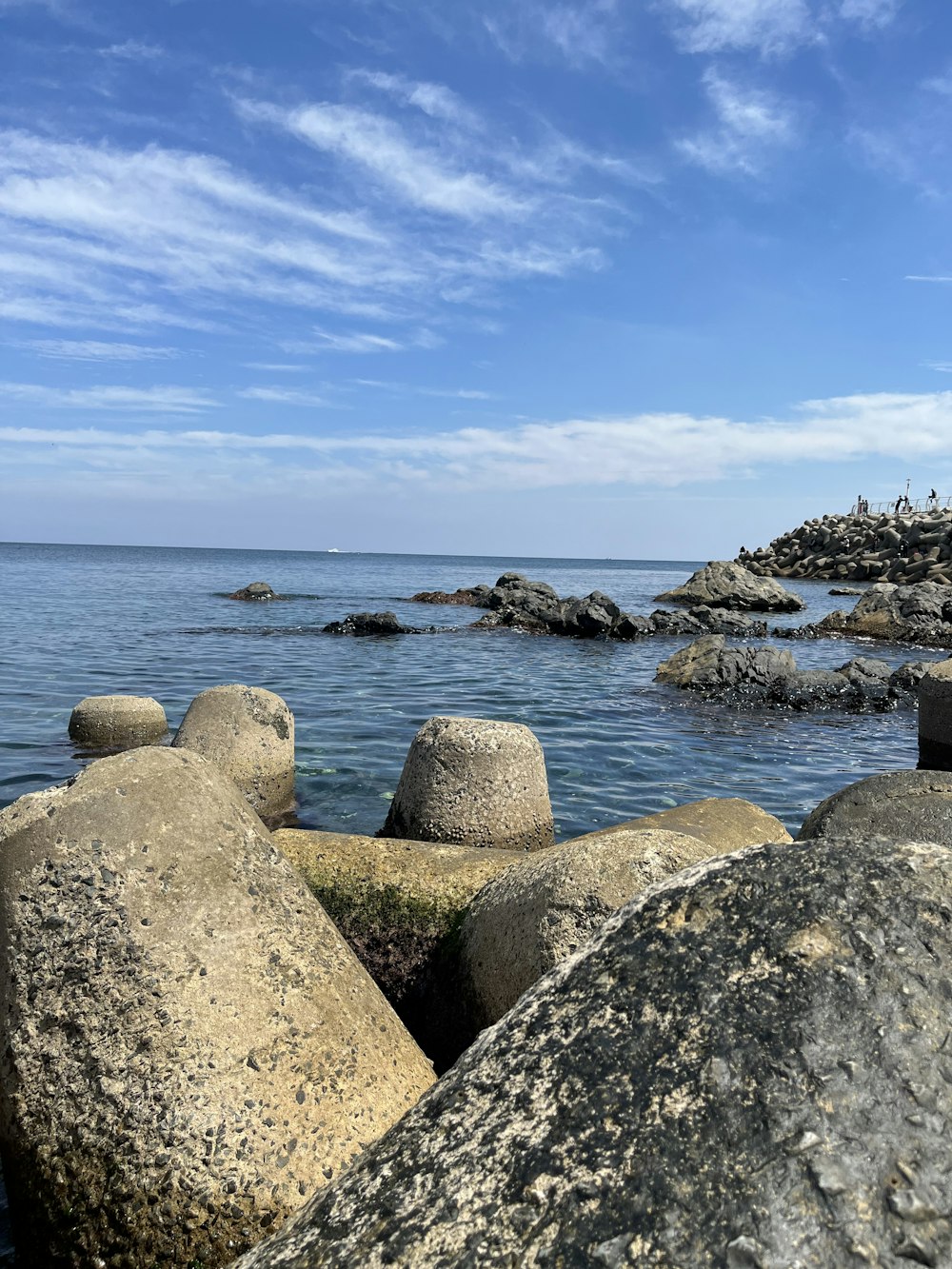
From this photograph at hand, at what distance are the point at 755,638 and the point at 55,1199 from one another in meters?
27.1

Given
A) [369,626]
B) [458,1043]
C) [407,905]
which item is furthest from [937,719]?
[369,626]

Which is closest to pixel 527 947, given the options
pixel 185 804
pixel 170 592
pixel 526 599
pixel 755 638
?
pixel 185 804

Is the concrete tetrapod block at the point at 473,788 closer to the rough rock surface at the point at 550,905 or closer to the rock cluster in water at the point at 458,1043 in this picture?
the rock cluster in water at the point at 458,1043

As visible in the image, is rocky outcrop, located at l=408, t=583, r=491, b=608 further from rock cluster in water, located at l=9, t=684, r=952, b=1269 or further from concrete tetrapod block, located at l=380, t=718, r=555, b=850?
rock cluster in water, located at l=9, t=684, r=952, b=1269

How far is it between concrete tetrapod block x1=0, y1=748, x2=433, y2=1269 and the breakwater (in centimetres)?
4828

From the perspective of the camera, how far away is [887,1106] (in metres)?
1.61

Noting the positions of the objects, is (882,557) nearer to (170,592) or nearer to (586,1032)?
(170,592)

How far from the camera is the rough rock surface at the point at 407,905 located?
14.2 ft

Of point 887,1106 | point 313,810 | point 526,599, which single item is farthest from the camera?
point 526,599

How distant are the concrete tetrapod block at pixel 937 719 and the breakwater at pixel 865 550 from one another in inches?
1498

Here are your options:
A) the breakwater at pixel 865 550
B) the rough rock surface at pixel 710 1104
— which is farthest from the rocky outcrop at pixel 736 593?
the rough rock surface at pixel 710 1104

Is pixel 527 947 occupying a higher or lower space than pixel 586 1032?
lower

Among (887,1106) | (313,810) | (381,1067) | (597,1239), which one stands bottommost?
(313,810)

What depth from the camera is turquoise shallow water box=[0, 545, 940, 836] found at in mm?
9789
